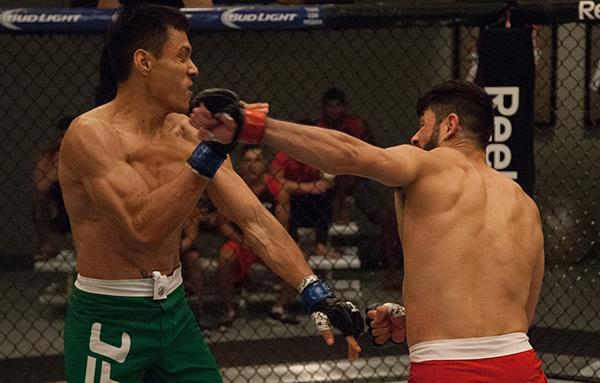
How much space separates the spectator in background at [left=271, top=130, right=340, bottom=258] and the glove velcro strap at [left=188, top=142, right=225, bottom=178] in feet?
9.59

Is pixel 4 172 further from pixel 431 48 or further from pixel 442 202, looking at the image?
pixel 442 202

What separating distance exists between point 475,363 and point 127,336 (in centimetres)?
90

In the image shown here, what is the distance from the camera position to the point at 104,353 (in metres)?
2.58

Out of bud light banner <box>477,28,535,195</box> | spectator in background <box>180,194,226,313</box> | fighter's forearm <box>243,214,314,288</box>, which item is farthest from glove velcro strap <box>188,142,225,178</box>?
spectator in background <box>180,194,226,313</box>

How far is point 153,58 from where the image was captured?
271cm

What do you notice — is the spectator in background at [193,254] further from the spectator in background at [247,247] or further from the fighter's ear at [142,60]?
the fighter's ear at [142,60]

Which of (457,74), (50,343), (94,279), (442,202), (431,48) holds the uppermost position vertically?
(431,48)

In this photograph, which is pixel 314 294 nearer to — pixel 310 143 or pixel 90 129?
pixel 310 143

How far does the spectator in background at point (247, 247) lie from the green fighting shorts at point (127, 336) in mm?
2582

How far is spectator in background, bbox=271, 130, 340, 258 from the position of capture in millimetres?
5359

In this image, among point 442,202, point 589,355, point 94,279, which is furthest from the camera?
point 589,355

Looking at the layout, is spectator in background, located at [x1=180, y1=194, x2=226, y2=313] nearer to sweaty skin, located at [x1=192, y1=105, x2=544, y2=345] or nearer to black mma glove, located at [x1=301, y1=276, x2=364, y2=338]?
black mma glove, located at [x1=301, y1=276, x2=364, y2=338]

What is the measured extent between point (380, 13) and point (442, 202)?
69.6 inches

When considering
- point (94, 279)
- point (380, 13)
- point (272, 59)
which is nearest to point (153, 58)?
point (94, 279)
